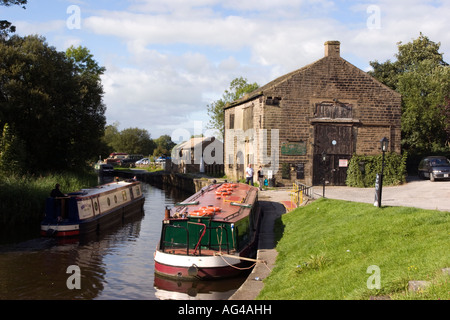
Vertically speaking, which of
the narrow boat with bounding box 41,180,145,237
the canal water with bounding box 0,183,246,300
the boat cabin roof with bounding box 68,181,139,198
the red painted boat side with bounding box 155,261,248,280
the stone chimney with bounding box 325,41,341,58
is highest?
the stone chimney with bounding box 325,41,341,58

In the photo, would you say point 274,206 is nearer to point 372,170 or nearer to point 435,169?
point 372,170

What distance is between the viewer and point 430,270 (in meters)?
7.29

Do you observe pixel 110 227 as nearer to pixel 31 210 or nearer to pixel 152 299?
pixel 31 210

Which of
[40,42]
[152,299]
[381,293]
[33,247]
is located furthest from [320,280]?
[40,42]

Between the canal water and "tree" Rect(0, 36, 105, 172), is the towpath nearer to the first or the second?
the canal water

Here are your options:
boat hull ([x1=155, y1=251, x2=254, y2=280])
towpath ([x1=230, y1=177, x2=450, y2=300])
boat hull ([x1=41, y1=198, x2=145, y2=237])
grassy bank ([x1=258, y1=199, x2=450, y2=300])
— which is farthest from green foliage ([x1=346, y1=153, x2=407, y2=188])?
boat hull ([x1=155, y1=251, x2=254, y2=280])

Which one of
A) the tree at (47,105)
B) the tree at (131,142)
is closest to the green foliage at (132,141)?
the tree at (131,142)

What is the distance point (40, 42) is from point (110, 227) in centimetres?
1482

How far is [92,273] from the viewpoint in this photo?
14.2 meters

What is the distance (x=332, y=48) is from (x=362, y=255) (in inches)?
823

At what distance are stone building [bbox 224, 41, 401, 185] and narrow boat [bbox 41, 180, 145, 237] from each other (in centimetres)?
948

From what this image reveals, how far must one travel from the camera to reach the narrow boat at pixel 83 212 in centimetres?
1898

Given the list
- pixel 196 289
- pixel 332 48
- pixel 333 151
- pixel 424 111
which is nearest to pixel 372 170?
pixel 333 151

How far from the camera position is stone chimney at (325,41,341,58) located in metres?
27.9
